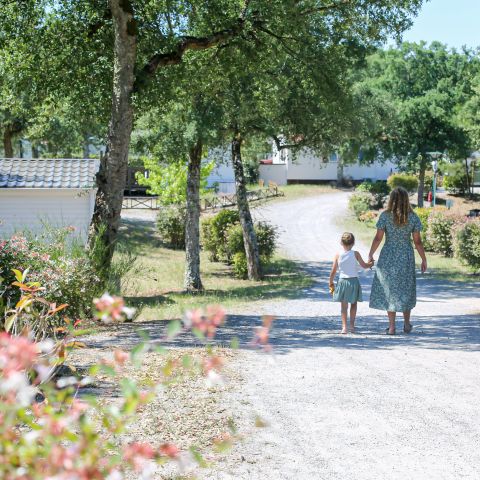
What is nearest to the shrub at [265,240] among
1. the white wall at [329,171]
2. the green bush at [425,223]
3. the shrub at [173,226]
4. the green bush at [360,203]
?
the green bush at [425,223]

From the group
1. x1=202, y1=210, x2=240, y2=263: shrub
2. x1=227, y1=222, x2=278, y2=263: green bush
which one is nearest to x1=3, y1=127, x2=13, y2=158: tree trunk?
x1=202, y1=210, x2=240, y2=263: shrub

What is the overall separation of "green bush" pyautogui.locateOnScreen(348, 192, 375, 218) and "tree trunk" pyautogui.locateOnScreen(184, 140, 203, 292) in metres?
20.8

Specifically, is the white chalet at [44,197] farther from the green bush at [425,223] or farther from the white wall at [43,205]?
the green bush at [425,223]

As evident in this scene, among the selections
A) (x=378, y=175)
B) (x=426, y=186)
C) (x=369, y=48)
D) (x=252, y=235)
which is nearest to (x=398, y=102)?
(x=426, y=186)

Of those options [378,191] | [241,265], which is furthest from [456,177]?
[241,265]

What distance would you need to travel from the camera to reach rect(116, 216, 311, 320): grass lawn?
14.6 meters

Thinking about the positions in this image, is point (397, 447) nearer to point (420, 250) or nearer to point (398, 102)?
point (420, 250)

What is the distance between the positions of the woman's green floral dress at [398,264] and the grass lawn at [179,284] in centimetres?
404

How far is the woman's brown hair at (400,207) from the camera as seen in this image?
Answer: 366 inches

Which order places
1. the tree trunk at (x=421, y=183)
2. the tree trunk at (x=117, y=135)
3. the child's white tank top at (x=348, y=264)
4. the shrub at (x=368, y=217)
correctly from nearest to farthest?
the child's white tank top at (x=348, y=264) < the tree trunk at (x=117, y=135) < the shrub at (x=368, y=217) < the tree trunk at (x=421, y=183)

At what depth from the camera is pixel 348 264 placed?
32.3ft

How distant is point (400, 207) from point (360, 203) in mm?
32728

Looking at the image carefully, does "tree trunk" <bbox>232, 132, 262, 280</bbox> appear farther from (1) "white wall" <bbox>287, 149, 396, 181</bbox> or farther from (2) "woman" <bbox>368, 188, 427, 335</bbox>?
(1) "white wall" <bbox>287, 149, 396, 181</bbox>

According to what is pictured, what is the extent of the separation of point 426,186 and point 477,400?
4936 cm
